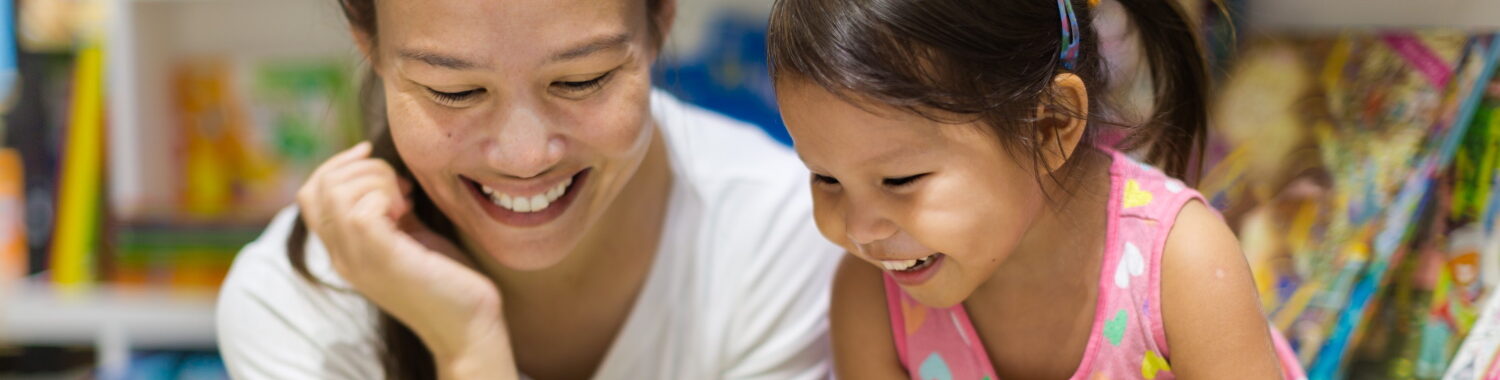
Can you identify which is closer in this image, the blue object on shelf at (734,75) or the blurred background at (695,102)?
the blurred background at (695,102)

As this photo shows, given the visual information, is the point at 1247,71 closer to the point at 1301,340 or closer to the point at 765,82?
the point at 1301,340

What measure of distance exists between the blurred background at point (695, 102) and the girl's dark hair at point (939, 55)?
0.60 ft

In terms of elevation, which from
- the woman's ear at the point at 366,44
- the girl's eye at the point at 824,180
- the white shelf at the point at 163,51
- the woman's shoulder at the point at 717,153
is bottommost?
the white shelf at the point at 163,51

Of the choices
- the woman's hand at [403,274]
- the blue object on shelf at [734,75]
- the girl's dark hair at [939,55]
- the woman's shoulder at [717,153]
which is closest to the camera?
the girl's dark hair at [939,55]

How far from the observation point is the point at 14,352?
191cm

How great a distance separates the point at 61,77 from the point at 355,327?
0.94 meters

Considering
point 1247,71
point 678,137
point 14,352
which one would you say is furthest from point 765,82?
point 14,352

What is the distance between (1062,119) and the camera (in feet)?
2.83

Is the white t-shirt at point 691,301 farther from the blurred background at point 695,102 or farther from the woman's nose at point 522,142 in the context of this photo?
the woman's nose at point 522,142

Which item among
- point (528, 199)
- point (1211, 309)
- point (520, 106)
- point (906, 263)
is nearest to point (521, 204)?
point (528, 199)

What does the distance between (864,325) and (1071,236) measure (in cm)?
19

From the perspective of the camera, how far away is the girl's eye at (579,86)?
0.92 meters

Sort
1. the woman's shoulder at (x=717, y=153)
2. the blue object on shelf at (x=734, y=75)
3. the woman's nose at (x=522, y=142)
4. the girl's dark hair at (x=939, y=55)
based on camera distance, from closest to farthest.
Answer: the girl's dark hair at (x=939, y=55) < the woman's nose at (x=522, y=142) < the woman's shoulder at (x=717, y=153) < the blue object on shelf at (x=734, y=75)

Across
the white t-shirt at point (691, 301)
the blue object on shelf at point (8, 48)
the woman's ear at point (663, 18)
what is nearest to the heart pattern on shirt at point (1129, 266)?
the white t-shirt at point (691, 301)
